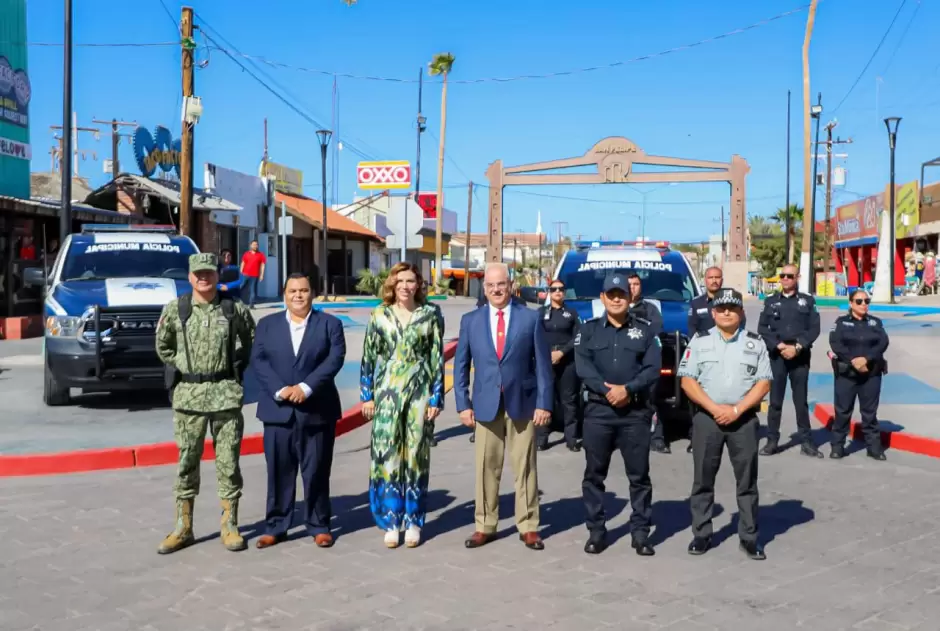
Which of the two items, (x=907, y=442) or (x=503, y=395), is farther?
(x=907, y=442)

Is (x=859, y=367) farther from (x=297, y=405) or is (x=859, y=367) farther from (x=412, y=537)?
(x=297, y=405)

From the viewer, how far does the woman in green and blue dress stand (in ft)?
21.7

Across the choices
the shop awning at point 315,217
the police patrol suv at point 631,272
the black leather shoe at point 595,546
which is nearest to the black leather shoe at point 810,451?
the police patrol suv at point 631,272

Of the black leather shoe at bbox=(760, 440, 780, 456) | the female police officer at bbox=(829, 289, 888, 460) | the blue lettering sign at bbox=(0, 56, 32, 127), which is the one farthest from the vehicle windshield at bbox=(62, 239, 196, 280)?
the blue lettering sign at bbox=(0, 56, 32, 127)

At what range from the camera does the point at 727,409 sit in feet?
21.2

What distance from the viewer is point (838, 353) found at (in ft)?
32.5

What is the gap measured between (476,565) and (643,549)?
1052 millimetres

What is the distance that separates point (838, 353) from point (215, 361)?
610cm

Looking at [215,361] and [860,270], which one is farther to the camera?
[860,270]

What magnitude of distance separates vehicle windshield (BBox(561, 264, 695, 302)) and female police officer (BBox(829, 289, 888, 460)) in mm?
2531

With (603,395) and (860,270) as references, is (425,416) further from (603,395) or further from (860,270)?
(860,270)

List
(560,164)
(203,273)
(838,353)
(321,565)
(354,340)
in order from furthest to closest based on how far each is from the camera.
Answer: (560,164)
(354,340)
(838,353)
(203,273)
(321,565)

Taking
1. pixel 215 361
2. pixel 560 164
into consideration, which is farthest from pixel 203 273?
pixel 560 164

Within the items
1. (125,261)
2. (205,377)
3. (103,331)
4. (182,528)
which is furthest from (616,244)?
(182,528)
